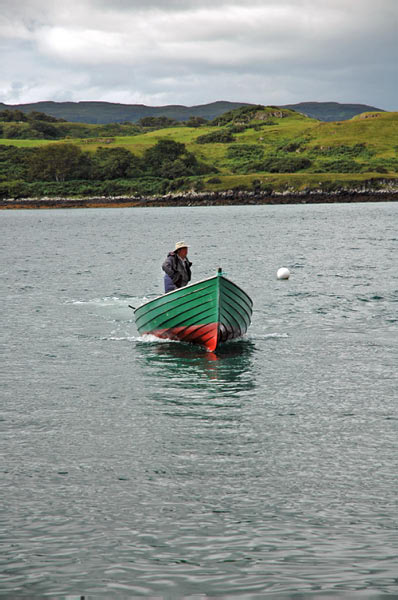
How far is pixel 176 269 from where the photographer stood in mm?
18250

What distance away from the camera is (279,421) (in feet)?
38.0

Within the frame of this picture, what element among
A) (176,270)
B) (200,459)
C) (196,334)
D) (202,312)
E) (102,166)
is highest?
(102,166)

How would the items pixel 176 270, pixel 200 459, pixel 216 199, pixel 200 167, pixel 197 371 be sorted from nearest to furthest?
pixel 200 459, pixel 197 371, pixel 176 270, pixel 216 199, pixel 200 167

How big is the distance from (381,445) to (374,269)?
2943 cm

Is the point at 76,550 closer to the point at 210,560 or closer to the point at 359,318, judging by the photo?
the point at 210,560

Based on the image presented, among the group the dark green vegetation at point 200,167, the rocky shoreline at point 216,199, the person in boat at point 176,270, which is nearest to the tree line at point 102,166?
the dark green vegetation at point 200,167

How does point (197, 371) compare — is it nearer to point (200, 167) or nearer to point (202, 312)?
point (202, 312)

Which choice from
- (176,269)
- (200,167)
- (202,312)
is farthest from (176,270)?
(200,167)

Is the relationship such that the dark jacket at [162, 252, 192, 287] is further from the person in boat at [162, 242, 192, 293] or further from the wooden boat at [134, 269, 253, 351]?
the wooden boat at [134, 269, 253, 351]

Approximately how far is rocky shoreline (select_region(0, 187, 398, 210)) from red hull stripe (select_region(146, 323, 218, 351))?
133746 millimetres

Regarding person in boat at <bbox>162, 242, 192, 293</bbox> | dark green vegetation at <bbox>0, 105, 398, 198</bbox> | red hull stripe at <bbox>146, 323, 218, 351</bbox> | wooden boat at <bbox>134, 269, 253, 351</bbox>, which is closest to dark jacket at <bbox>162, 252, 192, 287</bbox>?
person in boat at <bbox>162, 242, 192, 293</bbox>

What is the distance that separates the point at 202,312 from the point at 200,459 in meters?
7.94

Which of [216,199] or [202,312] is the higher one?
[216,199]

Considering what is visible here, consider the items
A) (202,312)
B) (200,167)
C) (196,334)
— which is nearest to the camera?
(202,312)
